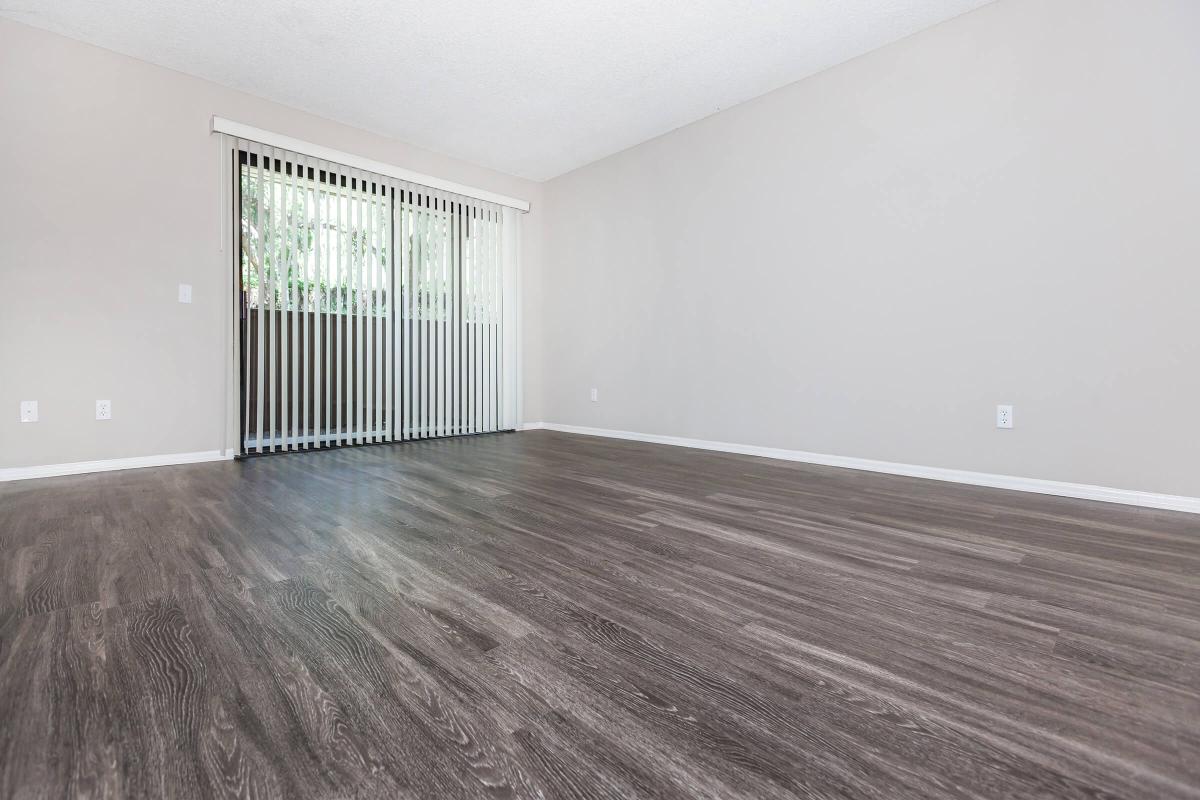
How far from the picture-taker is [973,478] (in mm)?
2861

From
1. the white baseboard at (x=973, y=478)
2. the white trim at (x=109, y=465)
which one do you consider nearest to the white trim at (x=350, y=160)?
the white trim at (x=109, y=465)

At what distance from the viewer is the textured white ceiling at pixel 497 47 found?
2824mm

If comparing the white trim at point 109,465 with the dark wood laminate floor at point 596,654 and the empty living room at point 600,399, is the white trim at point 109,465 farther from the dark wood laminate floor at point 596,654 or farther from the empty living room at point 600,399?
the dark wood laminate floor at point 596,654

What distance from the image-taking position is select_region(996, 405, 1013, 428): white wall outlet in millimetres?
2742

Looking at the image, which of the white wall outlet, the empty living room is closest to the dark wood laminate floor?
the empty living room

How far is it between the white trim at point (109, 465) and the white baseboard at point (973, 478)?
3.14 m

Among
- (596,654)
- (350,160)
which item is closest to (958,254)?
(596,654)

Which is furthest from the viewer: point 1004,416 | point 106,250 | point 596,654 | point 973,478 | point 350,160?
point 350,160

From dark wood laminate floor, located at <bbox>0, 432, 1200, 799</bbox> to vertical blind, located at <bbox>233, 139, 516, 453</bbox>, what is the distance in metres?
1.83

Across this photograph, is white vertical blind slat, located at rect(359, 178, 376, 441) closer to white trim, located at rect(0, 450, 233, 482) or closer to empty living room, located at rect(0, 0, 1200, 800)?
empty living room, located at rect(0, 0, 1200, 800)

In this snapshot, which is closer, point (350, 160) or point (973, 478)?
point (973, 478)

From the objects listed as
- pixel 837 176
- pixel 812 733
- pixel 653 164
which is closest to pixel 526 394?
pixel 653 164

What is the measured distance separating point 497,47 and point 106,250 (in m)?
2.56

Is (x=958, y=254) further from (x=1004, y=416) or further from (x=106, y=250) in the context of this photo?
(x=106, y=250)
